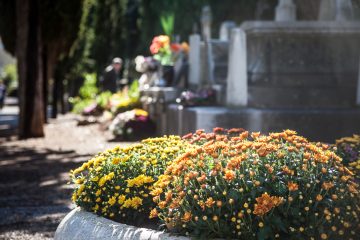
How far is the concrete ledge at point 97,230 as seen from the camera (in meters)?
4.18

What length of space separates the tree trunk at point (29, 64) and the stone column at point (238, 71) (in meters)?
6.40

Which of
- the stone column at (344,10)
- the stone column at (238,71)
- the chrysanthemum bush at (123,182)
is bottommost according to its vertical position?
the chrysanthemum bush at (123,182)

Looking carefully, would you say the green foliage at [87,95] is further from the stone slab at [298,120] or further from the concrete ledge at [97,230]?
the concrete ledge at [97,230]

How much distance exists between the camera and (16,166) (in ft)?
38.9

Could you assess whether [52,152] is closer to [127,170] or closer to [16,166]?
[16,166]

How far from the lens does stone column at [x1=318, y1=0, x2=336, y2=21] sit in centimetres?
1317

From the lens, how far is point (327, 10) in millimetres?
13570

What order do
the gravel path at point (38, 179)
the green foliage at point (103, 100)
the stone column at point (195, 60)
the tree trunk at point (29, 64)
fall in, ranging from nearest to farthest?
the gravel path at point (38, 179) < the stone column at point (195, 60) < the tree trunk at point (29, 64) < the green foliage at point (103, 100)

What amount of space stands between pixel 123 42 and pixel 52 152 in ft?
93.3

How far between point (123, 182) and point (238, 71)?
658 cm

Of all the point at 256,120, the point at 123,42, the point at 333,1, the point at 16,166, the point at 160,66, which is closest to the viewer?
the point at 256,120

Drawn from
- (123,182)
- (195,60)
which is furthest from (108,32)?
(123,182)

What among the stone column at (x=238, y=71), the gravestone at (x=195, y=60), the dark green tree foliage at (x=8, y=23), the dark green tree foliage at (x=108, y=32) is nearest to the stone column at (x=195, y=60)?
the gravestone at (x=195, y=60)

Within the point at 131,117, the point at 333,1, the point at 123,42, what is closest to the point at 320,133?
the point at 333,1
